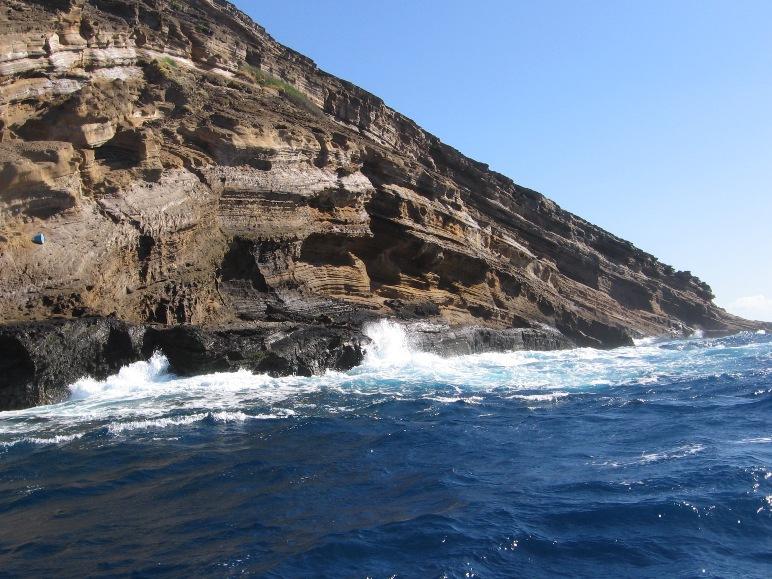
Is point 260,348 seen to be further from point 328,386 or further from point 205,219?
point 205,219

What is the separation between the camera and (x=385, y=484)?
8.34 m

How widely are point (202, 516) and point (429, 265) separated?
22.3 m

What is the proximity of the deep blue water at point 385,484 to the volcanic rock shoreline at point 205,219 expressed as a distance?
2.40 meters

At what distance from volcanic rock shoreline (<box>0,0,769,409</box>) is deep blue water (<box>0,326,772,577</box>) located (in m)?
2.40

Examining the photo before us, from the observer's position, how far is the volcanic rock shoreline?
17000mm

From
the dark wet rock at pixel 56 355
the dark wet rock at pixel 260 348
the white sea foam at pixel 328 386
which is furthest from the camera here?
the dark wet rock at pixel 260 348

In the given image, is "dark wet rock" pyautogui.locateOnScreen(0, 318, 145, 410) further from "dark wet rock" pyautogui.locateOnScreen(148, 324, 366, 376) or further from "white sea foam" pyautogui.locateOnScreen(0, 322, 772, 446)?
"dark wet rock" pyautogui.locateOnScreen(148, 324, 366, 376)

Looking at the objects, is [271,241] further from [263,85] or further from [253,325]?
[263,85]

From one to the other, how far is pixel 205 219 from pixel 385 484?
15.1 meters

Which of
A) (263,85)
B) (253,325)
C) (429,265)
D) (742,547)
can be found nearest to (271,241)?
(253,325)

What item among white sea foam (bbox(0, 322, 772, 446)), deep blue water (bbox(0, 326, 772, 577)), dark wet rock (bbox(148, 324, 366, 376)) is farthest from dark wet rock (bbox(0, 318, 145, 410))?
dark wet rock (bbox(148, 324, 366, 376))

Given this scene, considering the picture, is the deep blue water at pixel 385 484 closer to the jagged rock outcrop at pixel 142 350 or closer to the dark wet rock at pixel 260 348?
the jagged rock outcrop at pixel 142 350

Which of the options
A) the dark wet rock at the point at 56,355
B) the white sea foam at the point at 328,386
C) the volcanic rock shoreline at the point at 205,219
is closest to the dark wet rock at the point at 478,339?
the volcanic rock shoreline at the point at 205,219

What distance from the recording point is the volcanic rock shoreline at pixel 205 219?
55.8ft
